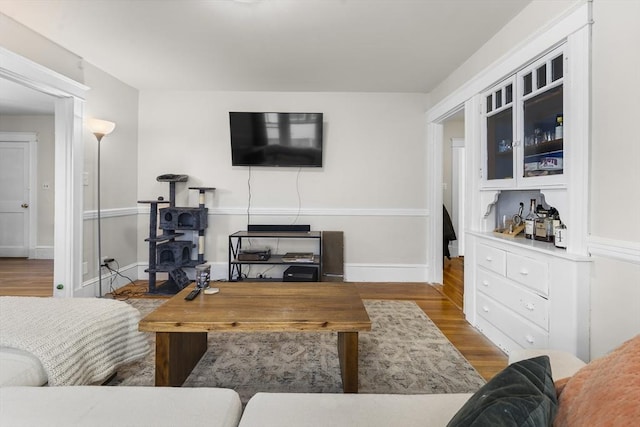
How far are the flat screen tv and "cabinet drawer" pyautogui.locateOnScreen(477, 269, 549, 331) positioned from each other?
223 centimetres

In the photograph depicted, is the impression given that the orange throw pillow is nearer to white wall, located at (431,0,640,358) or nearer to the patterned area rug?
white wall, located at (431,0,640,358)

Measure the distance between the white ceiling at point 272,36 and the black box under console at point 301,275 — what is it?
2142mm

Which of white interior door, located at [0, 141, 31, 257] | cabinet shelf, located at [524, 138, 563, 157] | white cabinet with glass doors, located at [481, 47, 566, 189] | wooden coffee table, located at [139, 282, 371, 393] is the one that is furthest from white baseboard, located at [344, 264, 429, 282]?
white interior door, located at [0, 141, 31, 257]

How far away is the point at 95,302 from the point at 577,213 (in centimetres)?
272

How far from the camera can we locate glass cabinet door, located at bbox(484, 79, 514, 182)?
235 centimetres

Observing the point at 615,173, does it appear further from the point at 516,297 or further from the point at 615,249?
the point at 516,297

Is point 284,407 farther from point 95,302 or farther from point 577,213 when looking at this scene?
point 577,213

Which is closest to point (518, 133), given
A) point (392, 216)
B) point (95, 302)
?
point (392, 216)

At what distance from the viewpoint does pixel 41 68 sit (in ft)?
8.46

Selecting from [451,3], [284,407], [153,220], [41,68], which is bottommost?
[284,407]

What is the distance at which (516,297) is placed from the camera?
2.10m

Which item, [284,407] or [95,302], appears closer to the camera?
[284,407]

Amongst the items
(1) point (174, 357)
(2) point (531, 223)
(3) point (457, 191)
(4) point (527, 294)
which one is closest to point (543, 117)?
(2) point (531, 223)

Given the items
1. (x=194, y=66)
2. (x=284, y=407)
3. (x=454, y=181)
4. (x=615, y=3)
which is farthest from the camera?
(x=454, y=181)
